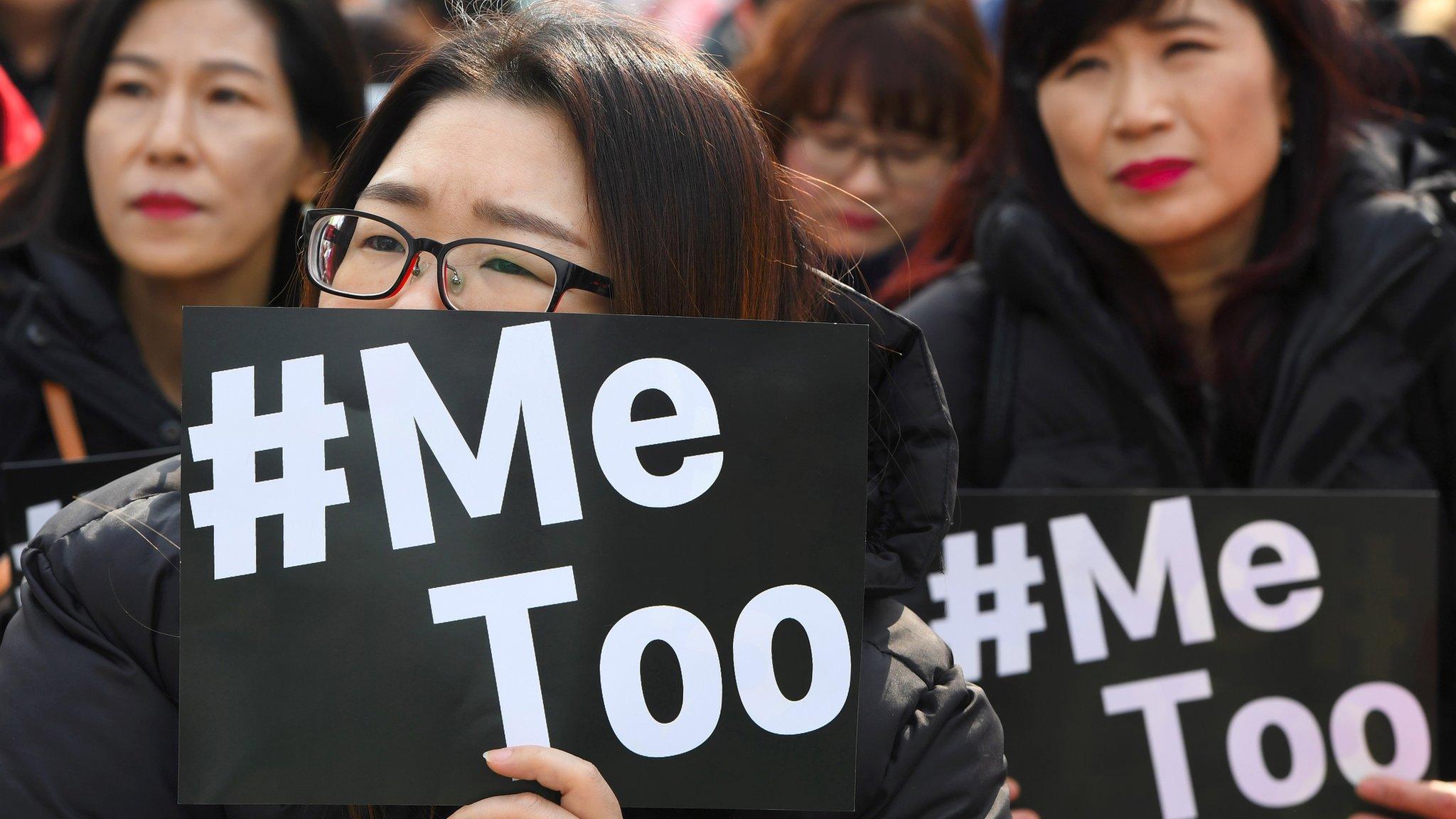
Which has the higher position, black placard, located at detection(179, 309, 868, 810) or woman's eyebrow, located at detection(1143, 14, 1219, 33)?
woman's eyebrow, located at detection(1143, 14, 1219, 33)

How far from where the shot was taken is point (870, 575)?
5.58ft

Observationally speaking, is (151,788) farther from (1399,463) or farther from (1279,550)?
(1399,463)

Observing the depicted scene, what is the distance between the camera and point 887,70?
3.76 meters

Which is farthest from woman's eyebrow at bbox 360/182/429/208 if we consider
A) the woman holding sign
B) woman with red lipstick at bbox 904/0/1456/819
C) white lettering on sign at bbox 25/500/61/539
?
woman with red lipstick at bbox 904/0/1456/819

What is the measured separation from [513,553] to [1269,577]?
3.87 ft

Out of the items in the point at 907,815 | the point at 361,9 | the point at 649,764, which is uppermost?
the point at 361,9

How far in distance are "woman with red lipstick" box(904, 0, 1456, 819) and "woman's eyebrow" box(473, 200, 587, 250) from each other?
124cm

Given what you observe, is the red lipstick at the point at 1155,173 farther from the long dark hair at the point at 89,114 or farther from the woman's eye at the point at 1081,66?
the long dark hair at the point at 89,114

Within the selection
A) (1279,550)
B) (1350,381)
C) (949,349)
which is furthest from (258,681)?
(1350,381)

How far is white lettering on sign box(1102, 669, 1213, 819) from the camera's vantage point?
2092 mm

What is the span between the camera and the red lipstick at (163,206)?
2.96 m

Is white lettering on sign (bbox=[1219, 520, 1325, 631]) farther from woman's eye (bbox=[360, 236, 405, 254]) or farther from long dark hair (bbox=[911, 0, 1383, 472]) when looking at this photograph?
woman's eye (bbox=[360, 236, 405, 254])

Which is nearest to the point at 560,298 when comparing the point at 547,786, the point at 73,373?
the point at 547,786

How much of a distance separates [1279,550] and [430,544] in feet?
4.13
